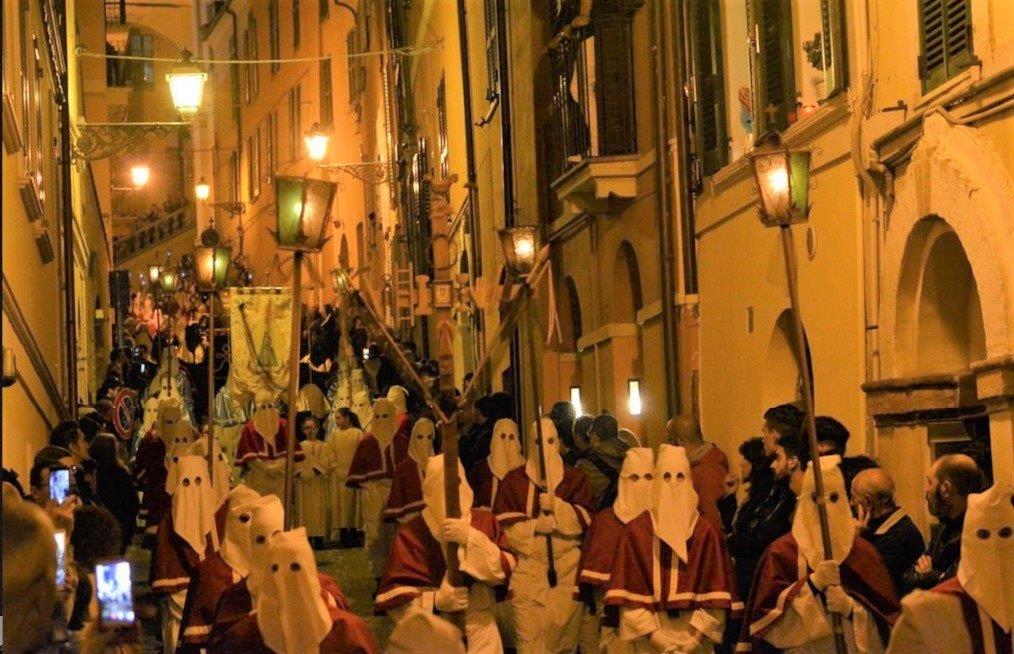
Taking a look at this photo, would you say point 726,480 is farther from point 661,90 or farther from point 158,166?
point 158,166

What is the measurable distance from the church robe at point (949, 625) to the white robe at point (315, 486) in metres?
17.4

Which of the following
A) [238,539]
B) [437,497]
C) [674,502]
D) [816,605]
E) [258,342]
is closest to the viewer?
[816,605]

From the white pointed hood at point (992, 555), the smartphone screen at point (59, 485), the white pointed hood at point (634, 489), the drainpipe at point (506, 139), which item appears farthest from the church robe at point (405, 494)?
the white pointed hood at point (992, 555)

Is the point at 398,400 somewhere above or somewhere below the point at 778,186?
below

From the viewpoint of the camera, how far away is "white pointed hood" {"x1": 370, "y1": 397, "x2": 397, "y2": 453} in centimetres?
2470

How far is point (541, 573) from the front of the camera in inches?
617

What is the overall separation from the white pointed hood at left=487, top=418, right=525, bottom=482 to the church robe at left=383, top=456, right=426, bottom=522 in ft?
11.0

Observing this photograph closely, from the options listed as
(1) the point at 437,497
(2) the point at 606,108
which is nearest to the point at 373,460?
(2) the point at 606,108

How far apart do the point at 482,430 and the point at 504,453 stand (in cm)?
507

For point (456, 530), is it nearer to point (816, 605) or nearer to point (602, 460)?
point (816, 605)

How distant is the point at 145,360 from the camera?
36594 mm

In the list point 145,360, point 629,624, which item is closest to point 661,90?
point 629,624

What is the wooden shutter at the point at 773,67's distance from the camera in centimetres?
1770

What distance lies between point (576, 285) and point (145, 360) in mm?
12348
